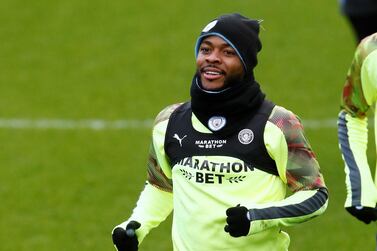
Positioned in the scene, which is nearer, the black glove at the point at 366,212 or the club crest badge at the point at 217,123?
the club crest badge at the point at 217,123

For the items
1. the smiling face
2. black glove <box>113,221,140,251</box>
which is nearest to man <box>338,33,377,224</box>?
the smiling face

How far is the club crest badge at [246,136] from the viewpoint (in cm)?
582

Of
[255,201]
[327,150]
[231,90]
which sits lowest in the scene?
[327,150]

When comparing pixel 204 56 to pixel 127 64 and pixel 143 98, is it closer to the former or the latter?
pixel 143 98

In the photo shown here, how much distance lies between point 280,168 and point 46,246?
4.61 metres

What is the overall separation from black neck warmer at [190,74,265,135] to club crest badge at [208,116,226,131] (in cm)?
1

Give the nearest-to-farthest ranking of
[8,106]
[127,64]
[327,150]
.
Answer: [327,150]
[8,106]
[127,64]

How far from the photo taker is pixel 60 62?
49.7 ft

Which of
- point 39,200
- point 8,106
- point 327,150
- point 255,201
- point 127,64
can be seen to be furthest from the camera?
point 127,64

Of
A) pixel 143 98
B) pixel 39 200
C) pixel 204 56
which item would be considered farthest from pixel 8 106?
pixel 204 56

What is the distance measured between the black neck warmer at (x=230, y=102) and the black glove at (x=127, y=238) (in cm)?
64

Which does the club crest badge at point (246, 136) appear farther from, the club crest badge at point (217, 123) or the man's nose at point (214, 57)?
the man's nose at point (214, 57)

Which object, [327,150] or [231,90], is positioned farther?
[327,150]

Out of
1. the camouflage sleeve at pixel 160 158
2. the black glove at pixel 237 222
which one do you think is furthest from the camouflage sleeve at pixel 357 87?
the black glove at pixel 237 222
